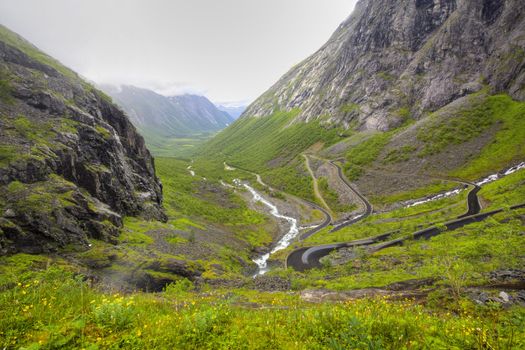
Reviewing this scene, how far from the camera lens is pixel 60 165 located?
4497cm

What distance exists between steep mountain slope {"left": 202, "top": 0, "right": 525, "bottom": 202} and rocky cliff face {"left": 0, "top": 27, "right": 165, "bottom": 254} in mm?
80670

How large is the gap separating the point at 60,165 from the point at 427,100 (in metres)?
151

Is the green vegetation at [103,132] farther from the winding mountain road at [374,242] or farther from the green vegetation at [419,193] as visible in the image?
the green vegetation at [419,193]

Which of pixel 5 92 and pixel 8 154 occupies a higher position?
pixel 5 92

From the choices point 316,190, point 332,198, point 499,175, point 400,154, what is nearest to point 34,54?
point 316,190

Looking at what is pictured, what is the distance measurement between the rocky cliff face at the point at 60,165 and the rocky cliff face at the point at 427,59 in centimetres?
12819

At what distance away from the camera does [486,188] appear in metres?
74.2

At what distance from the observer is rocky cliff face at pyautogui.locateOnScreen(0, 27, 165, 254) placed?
109ft

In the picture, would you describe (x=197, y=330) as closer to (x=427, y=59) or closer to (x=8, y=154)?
(x=8, y=154)

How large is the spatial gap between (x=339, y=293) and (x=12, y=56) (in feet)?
259

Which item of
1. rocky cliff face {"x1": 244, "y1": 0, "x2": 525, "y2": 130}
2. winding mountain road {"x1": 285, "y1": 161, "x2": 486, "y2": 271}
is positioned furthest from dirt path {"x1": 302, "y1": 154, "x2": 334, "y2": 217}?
rocky cliff face {"x1": 244, "y1": 0, "x2": 525, "y2": 130}

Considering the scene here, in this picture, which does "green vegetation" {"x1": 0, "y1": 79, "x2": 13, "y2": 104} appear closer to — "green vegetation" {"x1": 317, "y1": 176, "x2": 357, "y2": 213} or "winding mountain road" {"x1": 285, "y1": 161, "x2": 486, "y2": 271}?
"winding mountain road" {"x1": 285, "y1": 161, "x2": 486, "y2": 271}

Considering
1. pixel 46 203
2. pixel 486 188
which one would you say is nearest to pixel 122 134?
pixel 46 203

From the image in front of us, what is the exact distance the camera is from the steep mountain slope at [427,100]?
102 meters
